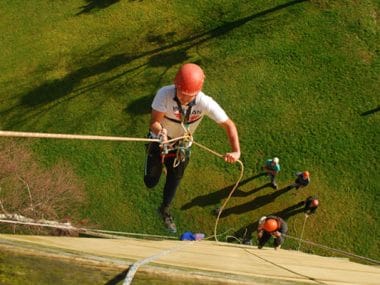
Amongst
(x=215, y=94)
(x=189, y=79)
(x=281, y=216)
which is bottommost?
(x=281, y=216)

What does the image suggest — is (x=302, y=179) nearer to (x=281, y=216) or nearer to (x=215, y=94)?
(x=281, y=216)

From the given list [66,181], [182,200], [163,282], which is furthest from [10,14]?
[163,282]

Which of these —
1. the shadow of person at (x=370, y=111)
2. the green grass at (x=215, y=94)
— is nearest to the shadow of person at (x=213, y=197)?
the green grass at (x=215, y=94)

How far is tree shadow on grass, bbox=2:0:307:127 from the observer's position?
10141 mm

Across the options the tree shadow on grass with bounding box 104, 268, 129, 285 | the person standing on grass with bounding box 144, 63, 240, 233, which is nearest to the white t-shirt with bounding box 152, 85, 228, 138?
the person standing on grass with bounding box 144, 63, 240, 233

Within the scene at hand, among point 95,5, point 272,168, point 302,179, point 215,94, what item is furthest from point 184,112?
point 95,5

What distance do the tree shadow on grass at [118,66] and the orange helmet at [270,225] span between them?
16.1ft

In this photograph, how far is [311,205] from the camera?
782cm

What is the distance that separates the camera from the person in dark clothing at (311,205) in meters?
7.76

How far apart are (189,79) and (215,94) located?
5.85 metres

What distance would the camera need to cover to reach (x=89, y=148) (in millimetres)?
9352

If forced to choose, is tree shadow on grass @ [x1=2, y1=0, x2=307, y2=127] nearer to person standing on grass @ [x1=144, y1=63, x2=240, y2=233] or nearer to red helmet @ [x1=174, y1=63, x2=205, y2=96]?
person standing on grass @ [x1=144, y1=63, x2=240, y2=233]

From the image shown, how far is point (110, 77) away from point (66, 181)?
3061 millimetres

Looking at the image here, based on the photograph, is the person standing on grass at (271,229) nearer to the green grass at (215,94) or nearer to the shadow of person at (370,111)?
the green grass at (215,94)
